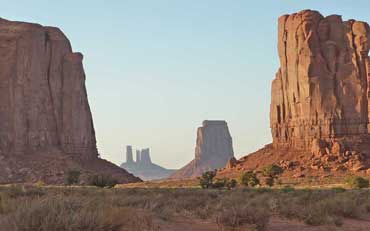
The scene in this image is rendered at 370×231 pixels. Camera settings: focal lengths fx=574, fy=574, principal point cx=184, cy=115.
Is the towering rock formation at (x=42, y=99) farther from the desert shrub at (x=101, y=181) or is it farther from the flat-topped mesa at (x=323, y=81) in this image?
the flat-topped mesa at (x=323, y=81)

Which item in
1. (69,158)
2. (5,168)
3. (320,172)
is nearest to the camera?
(320,172)

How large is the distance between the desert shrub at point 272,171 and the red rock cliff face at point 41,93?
2951cm

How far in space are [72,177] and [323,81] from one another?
3526 cm

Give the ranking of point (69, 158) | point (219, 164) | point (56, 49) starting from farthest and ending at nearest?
point (219, 164)
point (56, 49)
point (69, 158)

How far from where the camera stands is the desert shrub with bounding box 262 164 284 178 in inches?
2445

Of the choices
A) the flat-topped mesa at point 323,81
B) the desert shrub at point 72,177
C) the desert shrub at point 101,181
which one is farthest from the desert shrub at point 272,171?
the desert shrub at point 72,177

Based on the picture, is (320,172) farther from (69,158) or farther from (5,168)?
(5,168)

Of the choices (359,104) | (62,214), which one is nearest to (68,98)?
(359,104)

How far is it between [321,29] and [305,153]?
18.3 meters

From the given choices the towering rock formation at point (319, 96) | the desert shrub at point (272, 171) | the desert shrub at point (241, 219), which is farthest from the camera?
the towering rock formation at point (319, 96)

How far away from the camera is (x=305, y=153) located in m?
72.6

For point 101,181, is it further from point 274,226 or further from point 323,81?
point 274,226

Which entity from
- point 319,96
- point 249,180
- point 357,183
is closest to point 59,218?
point 357,183

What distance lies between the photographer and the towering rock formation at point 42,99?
7662 cm
